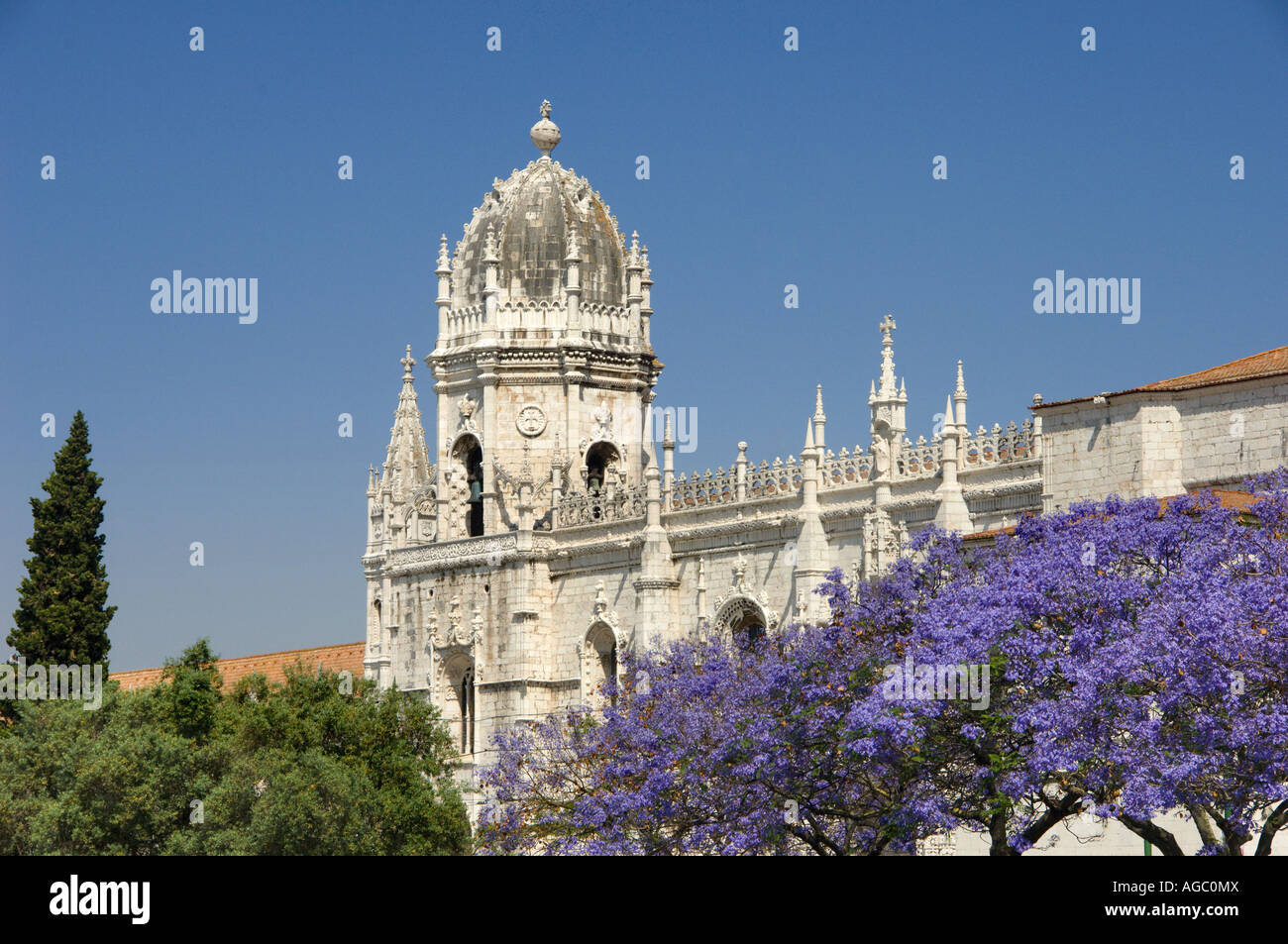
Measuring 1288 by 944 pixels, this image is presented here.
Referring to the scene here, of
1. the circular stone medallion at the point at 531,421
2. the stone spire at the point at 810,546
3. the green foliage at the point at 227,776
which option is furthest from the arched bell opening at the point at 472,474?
the stone spire at the point at 810,546

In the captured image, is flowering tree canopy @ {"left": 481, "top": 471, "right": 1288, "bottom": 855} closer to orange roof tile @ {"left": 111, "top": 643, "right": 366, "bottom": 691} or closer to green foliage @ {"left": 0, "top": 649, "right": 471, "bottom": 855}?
green foliage @ {"left": 0, "top": 649, "right": 471, "bottom": 855}

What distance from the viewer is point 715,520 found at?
184 feet

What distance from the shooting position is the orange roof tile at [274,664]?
7538 cm

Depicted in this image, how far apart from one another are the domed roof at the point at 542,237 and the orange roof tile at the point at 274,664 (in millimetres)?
16873

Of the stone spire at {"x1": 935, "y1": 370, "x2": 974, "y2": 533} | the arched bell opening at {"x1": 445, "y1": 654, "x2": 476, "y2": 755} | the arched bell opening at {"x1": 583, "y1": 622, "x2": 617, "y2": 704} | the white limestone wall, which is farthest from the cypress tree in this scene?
the white limestone wall

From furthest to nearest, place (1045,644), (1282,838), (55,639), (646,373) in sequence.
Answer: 1. (646,373)
2. (55,639)
3. (1282,838)
4. (1045,644)

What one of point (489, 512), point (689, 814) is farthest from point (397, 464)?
point (689, 814)

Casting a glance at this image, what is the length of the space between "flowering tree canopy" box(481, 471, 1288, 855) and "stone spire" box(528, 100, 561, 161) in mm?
27735

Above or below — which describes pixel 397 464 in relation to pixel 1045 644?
above

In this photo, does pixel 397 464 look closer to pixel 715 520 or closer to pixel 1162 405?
pixel 715 520

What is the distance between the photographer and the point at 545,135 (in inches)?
2532

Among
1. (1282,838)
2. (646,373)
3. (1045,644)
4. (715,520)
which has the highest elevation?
(646,373)
